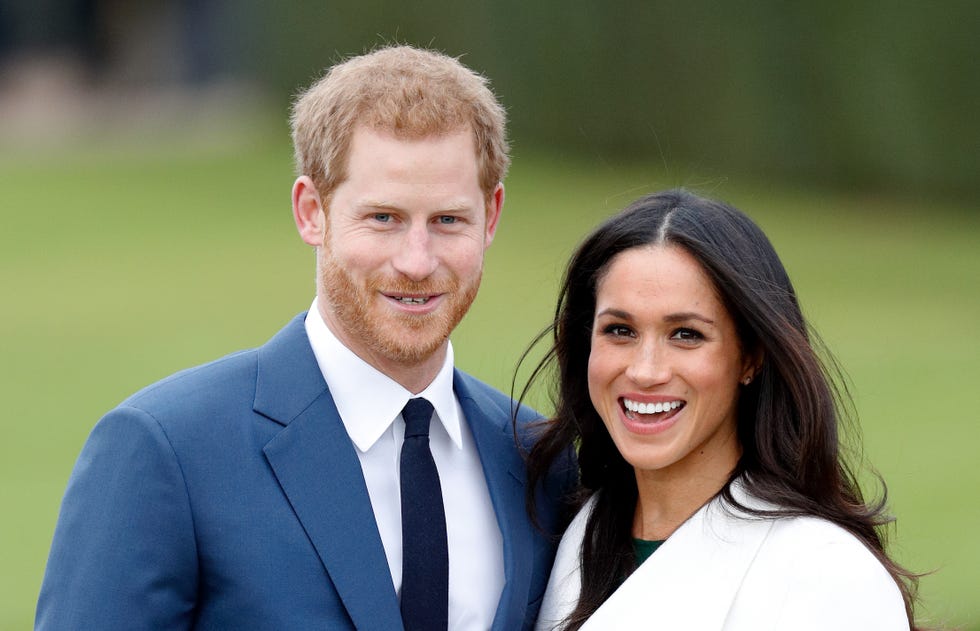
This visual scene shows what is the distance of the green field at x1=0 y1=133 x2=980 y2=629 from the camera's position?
1095cm

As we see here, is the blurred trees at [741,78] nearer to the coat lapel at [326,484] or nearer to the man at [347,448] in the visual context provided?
the man at [347,448]

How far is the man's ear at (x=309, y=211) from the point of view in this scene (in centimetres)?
354

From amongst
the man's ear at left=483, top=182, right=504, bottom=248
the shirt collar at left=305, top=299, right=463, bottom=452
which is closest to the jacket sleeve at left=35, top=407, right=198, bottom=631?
the shirt collar at left=305, top=299, right=463, bottom=452

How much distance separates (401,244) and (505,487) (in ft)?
2.25

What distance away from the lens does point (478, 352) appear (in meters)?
14.4

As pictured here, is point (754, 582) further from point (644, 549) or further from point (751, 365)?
point (751, 365)

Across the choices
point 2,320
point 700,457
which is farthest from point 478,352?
point 700,457

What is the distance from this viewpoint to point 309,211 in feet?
11.7

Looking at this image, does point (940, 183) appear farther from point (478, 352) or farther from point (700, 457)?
point (700, 457)

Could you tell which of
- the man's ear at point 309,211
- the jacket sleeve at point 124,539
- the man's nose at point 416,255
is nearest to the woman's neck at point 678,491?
the man's nose at point 416,255

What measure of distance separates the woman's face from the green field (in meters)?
4.54

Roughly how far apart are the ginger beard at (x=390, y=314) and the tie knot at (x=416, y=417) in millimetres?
96

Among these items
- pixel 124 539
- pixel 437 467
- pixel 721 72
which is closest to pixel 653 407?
pixel 437 467

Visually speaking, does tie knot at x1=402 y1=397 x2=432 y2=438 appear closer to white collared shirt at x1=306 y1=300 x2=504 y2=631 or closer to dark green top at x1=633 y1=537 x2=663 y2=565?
white collared shirt at x1=306 y1=300 x2=504 y2=631
